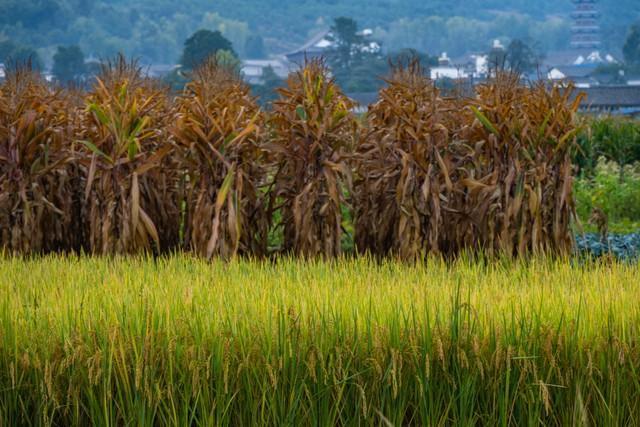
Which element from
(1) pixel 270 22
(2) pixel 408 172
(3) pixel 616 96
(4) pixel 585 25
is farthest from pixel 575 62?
(2) pixel 408 172

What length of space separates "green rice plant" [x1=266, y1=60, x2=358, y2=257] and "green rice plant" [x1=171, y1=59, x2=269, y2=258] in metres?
0.21

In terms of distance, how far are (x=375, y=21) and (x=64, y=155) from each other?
5123 inches

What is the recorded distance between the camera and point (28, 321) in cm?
491

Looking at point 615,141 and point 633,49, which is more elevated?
point 633,49

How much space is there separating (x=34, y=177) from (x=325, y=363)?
500 centimetres

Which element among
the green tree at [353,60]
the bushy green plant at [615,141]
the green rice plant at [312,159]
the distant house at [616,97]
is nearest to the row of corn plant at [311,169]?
the green rice plant at [312,159]

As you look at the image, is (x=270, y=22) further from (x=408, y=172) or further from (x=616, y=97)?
(x=408, y=172)

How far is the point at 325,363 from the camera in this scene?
15.5ft

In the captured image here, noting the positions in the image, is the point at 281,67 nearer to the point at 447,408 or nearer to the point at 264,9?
the point at 264,9

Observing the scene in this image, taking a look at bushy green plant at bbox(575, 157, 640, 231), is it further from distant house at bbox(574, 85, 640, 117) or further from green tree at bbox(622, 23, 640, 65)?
green tree at bbox(622, 23, 640, 65)

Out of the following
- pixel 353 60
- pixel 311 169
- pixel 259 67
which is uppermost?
pixel 353 60

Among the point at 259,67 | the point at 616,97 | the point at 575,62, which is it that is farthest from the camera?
the point at 575,62

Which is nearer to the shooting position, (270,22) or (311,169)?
(311,169)

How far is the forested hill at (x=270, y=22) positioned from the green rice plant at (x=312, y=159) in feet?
356
